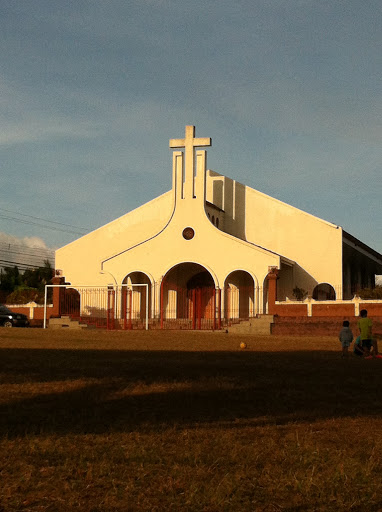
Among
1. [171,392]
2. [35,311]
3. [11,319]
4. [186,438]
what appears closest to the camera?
[186,438]

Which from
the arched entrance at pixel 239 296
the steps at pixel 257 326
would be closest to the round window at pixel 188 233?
the arched entrance at pixel 239 296

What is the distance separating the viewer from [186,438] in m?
7.23

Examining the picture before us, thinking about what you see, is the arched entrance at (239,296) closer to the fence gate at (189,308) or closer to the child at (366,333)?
the fence gate at (189,308)

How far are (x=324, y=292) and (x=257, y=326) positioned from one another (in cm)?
867

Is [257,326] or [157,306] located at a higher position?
[157,306]

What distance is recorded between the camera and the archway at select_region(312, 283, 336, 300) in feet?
131

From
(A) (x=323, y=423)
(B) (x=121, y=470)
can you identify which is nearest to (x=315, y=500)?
(B) (x=121, y=470)

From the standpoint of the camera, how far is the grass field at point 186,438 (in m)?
5.16

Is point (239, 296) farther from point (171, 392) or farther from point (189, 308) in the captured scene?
point (171, 392)

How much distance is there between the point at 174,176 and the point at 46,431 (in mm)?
32253

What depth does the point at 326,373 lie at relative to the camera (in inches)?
530

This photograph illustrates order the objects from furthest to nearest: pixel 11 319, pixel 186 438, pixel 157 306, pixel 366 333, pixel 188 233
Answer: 1. pixel 188 233
2. pixel 157 306
3. pixel 11 319
4. pixel 366 333
5. pixel 186 438

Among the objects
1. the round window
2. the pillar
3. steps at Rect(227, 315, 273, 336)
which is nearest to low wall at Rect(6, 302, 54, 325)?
the round window

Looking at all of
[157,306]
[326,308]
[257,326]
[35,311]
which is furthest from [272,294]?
[35,311]
